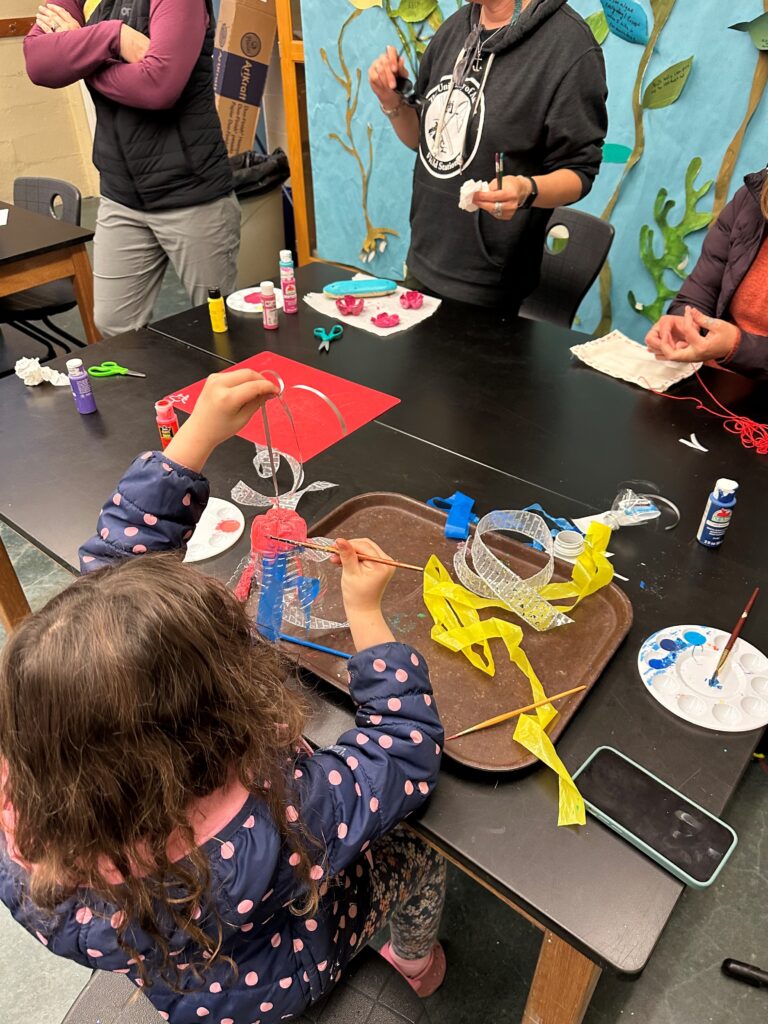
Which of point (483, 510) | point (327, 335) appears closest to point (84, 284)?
point (327, 335)

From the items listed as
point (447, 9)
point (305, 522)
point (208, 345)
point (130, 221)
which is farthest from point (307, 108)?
point (305, 522)

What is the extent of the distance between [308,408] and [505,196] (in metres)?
0.66

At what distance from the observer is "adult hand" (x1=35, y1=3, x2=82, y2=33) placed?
81.6 inches

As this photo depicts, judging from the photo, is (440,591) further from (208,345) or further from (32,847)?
(208,345)

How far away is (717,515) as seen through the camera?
3.82 feet

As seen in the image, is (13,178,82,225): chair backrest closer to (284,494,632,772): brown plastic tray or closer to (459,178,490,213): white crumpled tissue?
(459,178,490,213): white crumpled tissue

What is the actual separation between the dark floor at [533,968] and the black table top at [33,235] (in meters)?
2.03

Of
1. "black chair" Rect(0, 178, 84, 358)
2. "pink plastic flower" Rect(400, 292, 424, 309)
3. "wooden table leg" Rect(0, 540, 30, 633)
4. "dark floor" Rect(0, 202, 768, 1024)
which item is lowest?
"dark floor" Rect(0, 202, 768, 1024)

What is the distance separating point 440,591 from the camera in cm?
105

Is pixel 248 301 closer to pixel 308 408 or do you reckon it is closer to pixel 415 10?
pixel 308 408

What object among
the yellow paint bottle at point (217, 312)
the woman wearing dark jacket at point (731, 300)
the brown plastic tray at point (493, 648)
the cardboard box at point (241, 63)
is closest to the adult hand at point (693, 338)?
the woman wearing dark jacket at point (731, 300)

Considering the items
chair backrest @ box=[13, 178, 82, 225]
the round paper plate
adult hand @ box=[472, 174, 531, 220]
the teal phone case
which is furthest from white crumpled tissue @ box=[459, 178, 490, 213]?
chair backrest @ box=[13, 178, 82, 225]

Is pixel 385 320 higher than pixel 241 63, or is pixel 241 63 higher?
pixel 241 63

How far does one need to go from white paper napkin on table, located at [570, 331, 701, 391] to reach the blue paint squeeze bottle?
52cm
